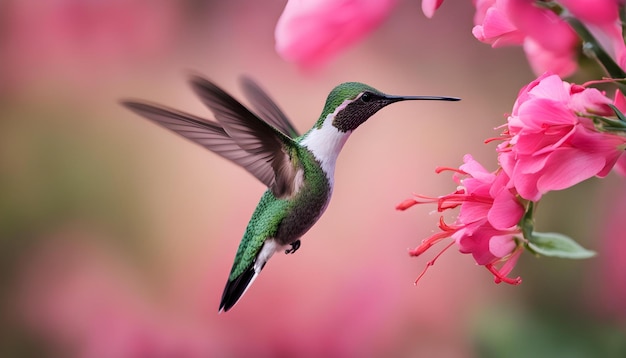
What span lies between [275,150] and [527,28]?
21 centimetres

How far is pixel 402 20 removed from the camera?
129cm

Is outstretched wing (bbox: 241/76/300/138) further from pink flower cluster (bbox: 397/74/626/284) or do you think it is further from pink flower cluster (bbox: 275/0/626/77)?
pink flower cluster (bbox: 397/74/626/284)

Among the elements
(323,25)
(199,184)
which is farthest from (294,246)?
(199,184)

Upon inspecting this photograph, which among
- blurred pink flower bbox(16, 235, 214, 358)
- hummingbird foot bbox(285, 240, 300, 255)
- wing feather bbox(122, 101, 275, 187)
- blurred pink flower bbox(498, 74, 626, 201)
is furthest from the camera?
blurred pink flower bbox(16, 235, 214, 358)

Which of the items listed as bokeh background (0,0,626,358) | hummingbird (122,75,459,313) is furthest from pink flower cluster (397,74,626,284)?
bokeh background (0,0,626,358)

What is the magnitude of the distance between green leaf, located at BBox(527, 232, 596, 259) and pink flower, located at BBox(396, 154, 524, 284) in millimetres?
14

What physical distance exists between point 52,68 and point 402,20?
1.81 ft

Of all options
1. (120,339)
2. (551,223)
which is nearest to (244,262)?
(120,339)

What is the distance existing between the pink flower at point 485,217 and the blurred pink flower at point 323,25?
8 cm

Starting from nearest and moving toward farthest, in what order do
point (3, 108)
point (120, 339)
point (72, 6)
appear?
1. point (120, 339)
2. point (72, 6)
3. point (3, 108)

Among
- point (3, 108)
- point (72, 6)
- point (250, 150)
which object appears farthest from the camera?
point (3, 108)

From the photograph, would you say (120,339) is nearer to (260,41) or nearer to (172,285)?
(172,285)

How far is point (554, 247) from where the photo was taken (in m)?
0.38

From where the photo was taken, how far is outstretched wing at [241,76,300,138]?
1.91ft
